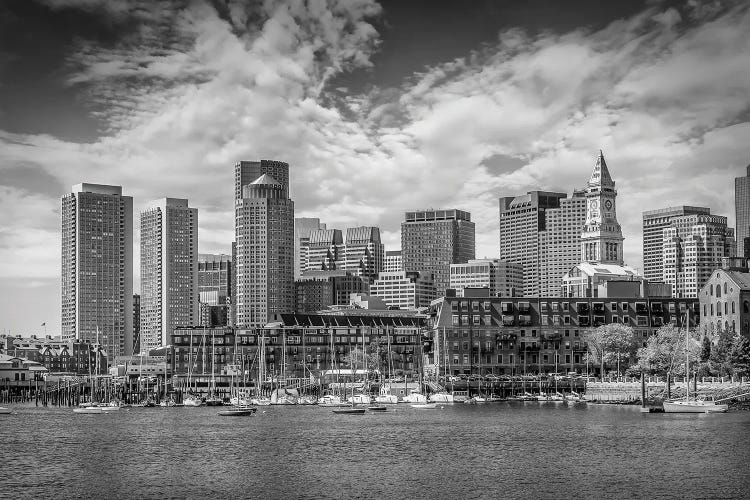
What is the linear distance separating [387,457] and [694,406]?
209 feet

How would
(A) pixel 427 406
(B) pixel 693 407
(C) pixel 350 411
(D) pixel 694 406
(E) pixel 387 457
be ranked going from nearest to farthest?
(E) pixel 387 457 < (D) pixel 694 406 < (B) pixel 693 407 < (C) pixel 350 411 < (A) pixel 427 406

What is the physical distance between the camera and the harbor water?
9112 centimetres

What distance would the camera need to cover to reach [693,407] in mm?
159875

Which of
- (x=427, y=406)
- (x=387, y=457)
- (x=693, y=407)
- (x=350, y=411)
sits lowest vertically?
(x=427, y=406)

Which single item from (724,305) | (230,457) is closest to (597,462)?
(230,457)

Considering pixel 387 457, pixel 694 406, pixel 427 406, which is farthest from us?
pixel 427 406

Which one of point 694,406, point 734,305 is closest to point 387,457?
point 694,406

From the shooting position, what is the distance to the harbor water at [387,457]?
9112 cm

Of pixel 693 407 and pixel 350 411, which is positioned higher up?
pixel 693 407

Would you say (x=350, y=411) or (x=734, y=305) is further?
(x=734, y=305)

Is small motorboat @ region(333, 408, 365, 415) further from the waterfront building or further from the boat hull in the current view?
the waterfront building

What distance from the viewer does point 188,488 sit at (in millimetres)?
92125

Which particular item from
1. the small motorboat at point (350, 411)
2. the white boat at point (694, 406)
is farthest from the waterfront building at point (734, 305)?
the small motorboat at point (350, 411)

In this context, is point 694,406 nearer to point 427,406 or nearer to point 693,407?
point 693,407
